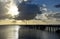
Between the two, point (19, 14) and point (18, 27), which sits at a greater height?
point (19, 14)

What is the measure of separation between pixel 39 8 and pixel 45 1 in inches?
4.9

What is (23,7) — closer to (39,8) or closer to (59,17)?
(39,8)

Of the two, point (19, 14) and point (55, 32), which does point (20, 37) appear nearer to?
point (19, 14)

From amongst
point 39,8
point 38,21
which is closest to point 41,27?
point 38,21

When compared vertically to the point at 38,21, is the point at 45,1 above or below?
above

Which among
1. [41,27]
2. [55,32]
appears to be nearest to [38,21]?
[41,27]

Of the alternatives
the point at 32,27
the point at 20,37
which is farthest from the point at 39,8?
the point at 20,37

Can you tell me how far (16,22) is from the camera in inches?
96.1

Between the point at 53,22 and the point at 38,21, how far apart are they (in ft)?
0.66

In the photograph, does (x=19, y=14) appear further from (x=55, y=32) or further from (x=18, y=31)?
(x=55, y=32)

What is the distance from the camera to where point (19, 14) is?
2.46 meters

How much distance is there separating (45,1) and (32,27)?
390 millimetres

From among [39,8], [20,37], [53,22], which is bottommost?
[20,37]

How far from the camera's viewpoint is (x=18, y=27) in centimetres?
244
